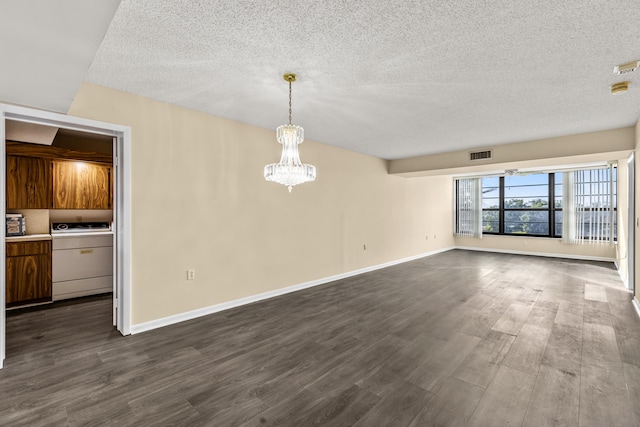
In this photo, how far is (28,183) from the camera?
402 centimetres

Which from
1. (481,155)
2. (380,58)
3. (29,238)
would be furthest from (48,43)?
(481,155)

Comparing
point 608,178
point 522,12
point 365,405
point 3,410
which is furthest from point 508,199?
point 3,410

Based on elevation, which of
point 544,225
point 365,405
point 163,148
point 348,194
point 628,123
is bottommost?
point 365,405

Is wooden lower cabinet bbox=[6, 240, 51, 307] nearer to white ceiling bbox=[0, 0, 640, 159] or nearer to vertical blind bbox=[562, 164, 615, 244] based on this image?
white ceiling bbox=[0, 0, 640, 159]

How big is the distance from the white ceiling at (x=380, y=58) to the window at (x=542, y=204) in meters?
4.45

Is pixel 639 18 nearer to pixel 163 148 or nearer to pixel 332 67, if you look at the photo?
pixel 332 67

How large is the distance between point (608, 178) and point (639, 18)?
23.5ft

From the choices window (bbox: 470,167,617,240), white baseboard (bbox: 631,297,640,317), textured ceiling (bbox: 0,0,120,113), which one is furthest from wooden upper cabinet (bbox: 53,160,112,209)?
window (bbox: 470,167,617,240)

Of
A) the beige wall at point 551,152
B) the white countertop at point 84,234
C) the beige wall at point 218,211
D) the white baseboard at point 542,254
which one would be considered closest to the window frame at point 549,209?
the white baseboard at point 542,254

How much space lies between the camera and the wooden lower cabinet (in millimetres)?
3740

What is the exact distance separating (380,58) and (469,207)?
330 inches

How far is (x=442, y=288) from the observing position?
4.79 m

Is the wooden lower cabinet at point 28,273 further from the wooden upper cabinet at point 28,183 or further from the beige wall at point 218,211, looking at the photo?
the beige wall at point 218,211

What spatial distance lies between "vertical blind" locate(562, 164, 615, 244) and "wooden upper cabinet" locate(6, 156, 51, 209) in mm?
10893
